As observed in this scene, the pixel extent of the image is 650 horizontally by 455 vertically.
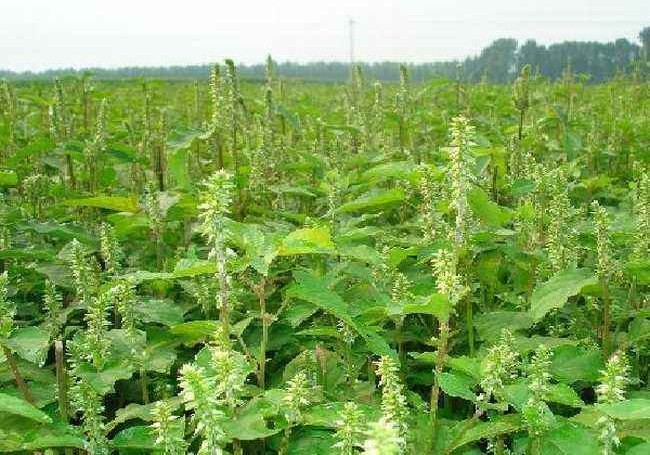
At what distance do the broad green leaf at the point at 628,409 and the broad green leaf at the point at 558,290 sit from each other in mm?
867

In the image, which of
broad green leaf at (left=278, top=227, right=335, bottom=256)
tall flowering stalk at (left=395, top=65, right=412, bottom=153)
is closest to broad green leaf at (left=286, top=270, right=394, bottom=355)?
broad green leaf at (left=278, top=227, right=335, bottom=256)

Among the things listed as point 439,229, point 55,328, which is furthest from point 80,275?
point 439,229

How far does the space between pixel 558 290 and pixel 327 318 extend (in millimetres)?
1302

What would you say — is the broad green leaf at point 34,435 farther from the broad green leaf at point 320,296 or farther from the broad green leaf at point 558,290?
the broad green leaf at point 558,290

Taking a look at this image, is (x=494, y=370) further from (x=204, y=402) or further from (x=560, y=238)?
(x=560, y=238)

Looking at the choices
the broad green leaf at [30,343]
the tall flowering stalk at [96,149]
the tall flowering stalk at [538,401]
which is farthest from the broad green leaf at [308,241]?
the tall flowering stalk at [96,149]

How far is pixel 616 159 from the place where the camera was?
27.2ft

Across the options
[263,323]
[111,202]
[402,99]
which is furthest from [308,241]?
[402,99]

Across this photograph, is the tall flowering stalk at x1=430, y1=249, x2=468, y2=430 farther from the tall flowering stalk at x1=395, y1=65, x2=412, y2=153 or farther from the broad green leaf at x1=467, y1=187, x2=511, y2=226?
the tall flowering stalk at x1=395, y1=65, x2=412, y2=153

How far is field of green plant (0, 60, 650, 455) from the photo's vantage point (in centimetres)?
226

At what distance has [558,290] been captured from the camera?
291 cm

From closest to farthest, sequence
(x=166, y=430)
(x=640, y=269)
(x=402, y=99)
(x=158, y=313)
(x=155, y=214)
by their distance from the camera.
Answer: (x=166, y=430) < (x=640, y=269) < (x=158, y=313) < (x=155, y=214) < (x=402, y=99)

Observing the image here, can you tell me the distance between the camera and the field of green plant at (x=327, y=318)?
2.26 m

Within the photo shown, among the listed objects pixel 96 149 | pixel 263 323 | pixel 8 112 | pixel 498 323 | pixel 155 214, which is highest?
pixel 8 112
